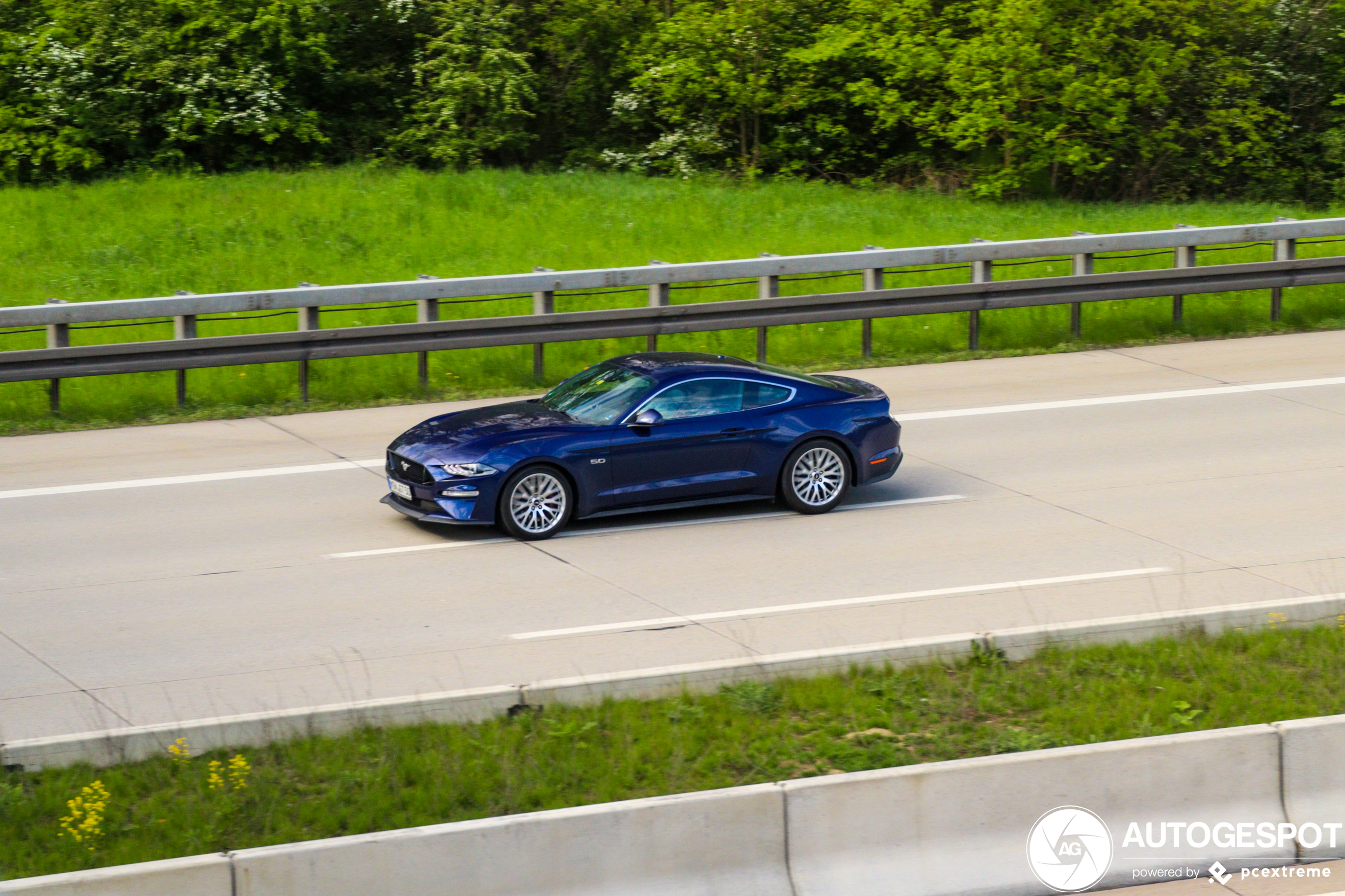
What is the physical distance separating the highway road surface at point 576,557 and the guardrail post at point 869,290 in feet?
6.65

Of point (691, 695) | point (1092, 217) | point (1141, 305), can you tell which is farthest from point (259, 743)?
point (1092, 217)

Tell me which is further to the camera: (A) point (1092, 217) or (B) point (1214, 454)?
(A) point (1092, 217)

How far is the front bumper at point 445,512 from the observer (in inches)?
436

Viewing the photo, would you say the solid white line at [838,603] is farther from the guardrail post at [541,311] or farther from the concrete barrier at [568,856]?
the guardrail post at [541,311]

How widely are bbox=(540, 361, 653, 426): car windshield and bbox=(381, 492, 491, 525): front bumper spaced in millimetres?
1197

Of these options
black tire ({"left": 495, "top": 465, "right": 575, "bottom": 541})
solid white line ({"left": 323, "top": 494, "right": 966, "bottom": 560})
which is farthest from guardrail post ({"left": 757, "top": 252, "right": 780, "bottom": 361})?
black tire ({"left": 495, "top": 465, "right": 575, "bottom": 541})

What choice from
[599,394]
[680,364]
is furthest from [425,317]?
[680,364]

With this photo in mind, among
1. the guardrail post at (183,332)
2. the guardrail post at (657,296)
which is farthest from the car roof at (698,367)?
the guardrail post at (183,332)

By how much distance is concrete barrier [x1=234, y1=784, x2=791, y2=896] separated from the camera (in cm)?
554

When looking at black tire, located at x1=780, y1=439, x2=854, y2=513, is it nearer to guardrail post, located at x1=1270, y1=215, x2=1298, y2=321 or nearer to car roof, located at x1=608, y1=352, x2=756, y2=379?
car roof, located at x1=608, y1=352, x2=756, y2=379

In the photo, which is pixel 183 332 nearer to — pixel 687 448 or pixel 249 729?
pixel 687 448

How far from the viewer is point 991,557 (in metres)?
10.7

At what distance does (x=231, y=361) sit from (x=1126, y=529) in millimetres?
8814

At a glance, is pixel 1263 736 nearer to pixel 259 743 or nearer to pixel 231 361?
pixel 259 743
